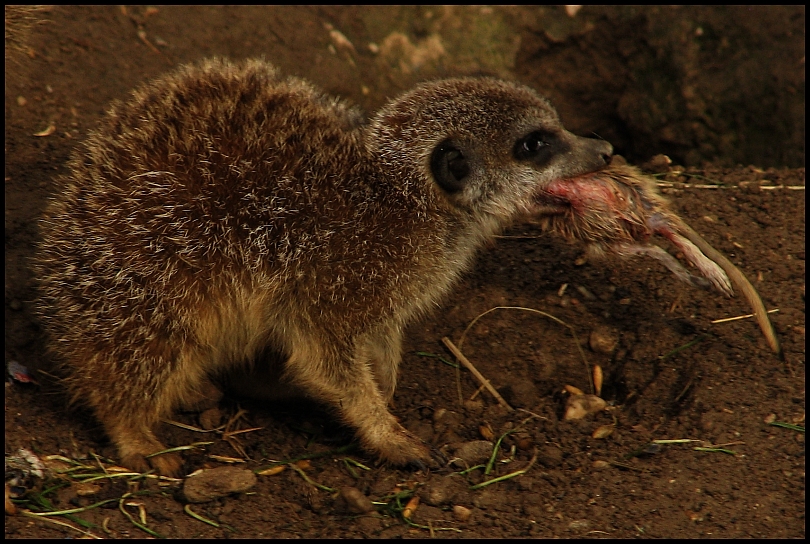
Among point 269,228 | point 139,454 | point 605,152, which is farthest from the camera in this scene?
point 605,152

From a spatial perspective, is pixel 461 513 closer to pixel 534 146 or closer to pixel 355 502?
pixel 355 502

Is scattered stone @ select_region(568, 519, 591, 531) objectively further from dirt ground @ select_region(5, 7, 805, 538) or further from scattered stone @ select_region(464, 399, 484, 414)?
scattered stone @ select_region(464, 399, 484, 414)

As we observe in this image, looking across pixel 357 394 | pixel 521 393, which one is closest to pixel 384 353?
pixel 357 394

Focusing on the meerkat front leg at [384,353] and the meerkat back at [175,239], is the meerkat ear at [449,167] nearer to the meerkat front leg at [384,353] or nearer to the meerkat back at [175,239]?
the meerkat back at [175,239]

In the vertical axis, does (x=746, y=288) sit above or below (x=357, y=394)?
above

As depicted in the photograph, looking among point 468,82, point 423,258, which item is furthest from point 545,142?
point 423,258

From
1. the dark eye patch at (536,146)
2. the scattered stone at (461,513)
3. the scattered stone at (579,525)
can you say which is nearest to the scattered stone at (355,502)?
the scattered stone at (461,513)

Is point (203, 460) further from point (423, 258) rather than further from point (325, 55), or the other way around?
point (325, 55)
